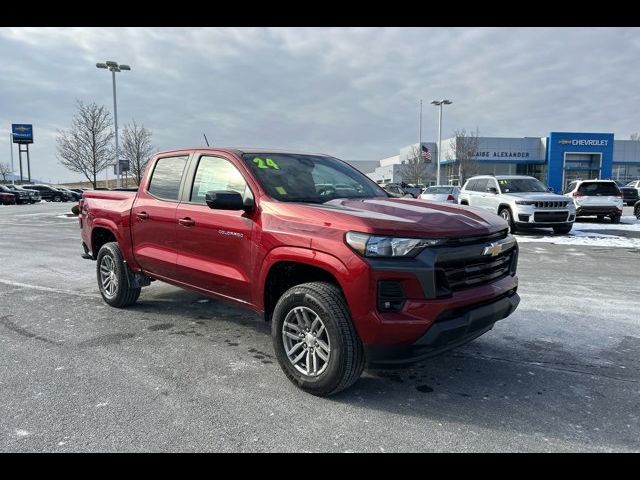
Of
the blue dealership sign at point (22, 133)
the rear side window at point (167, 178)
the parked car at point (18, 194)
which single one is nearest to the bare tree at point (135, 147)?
the parked car at point (18, 194)

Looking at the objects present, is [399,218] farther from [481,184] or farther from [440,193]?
[440,193]

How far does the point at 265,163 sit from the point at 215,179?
506 mm

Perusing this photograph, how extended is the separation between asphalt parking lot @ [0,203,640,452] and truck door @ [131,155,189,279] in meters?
0.71

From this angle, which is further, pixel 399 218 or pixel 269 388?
pixel 269 388

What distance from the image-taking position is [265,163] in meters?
4.32

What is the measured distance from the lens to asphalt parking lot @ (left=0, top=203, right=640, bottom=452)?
113 inches

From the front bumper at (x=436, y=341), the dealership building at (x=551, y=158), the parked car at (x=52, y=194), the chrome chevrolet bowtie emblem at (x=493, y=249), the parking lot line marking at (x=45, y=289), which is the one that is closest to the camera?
the front bumper at (x=436, y=341)

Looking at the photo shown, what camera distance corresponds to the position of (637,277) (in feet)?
25.4

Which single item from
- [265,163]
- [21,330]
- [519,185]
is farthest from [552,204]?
[21,330]

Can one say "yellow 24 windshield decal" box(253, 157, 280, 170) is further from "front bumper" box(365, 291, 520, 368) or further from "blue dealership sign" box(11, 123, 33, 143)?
"blue dealership sign" box(11, 123, 33, 143)

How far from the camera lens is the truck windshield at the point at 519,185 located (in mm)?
14234

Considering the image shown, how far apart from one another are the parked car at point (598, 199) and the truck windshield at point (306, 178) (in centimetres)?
1402

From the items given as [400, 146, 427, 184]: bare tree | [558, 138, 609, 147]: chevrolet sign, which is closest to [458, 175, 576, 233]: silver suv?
[400, 146, 427, 184]: bare tree

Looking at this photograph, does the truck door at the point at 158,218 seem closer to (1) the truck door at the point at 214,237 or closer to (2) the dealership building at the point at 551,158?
(1) the truck door at the point at 214,237
